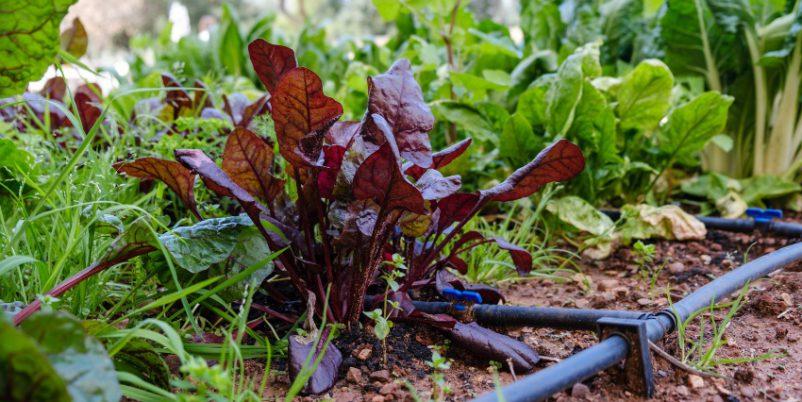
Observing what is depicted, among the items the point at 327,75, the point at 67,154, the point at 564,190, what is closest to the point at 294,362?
the point at 67,154

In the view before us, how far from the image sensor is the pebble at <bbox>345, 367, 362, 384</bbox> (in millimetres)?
1116

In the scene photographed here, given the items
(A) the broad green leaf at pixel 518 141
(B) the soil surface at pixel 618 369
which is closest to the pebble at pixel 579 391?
Answer: (B) the soil surface at pixel 618 369

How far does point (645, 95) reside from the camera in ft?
6.96

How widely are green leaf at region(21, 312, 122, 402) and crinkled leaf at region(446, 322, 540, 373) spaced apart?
66cm

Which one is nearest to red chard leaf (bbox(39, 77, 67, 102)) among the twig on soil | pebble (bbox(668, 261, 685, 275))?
pebble (bbox(668, 261, 685, 275))

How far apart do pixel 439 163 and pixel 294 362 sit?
21.0 inches

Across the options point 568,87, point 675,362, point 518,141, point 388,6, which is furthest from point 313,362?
point 388,6

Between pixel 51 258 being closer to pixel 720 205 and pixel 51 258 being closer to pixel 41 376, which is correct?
pixel 41 376

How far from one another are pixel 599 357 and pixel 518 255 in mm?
441

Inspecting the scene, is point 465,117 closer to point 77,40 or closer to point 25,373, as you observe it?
point 77,40

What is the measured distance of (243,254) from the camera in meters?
1.15

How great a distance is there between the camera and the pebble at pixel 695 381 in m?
1.08

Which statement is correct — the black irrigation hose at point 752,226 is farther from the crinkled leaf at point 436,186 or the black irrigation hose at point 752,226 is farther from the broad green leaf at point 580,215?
the crinkled leaf at point 436,186

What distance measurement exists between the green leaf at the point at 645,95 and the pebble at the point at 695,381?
1239mm
